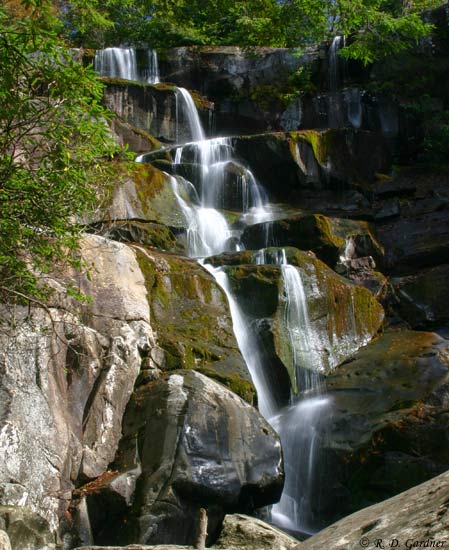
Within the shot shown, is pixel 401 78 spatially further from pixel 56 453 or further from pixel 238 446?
pixel 56 453

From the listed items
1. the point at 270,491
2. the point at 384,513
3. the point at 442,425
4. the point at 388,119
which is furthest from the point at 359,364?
the point at 388,119

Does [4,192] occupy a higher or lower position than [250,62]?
lower

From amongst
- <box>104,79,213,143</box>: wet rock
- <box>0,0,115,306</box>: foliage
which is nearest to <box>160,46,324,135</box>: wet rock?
<box>104,79,213,143</box>: wet rock

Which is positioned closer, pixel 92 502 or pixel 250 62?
pixel 92 502

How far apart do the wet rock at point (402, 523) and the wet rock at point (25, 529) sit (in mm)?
3713

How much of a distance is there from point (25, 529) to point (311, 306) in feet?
22.0

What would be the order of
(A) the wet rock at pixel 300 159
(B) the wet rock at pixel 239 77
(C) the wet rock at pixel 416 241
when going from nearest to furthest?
(C) the wet rock at pixel 416 241, (A) the wet rock at pixel 300 159, (B) the wet rock at pixel 239 77

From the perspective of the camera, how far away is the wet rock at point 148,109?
20078 mm

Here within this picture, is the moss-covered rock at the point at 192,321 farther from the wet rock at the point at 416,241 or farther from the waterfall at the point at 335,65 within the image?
the waterfall at the point at 335,65

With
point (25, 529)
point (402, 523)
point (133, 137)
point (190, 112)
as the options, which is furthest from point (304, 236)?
point (402, 523)

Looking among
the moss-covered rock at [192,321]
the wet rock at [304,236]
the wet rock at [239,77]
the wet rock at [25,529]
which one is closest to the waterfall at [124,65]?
the wet rock at [239,77]

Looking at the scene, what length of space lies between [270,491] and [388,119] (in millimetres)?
14414

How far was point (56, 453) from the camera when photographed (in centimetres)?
741

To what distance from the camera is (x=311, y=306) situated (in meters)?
11.7
